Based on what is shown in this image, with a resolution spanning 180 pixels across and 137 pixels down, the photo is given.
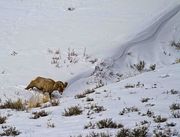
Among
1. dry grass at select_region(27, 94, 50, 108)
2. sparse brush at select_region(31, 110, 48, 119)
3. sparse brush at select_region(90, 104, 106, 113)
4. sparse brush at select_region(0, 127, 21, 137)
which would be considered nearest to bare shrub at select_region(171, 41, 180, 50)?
dry grass at select_region(27, 94, 50, 108)

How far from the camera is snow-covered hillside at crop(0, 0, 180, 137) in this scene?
6656 millimetres

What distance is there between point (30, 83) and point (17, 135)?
4.68 meters

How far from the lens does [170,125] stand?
5750 millimetres

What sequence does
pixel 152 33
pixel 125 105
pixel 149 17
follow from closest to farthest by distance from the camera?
pixel 125 105, pixel 152 33, pixel 149 17

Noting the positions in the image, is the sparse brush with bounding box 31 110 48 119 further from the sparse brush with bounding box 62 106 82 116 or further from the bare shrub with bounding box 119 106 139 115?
the bare shrub with bounding box 119 106 139 115

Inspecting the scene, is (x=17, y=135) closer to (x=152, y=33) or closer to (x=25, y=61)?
(x=25, y=61)

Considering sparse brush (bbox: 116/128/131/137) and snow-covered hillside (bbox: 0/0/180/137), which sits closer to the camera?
sparse brush (bbox: 116/128/131/137)

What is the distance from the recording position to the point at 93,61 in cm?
1261

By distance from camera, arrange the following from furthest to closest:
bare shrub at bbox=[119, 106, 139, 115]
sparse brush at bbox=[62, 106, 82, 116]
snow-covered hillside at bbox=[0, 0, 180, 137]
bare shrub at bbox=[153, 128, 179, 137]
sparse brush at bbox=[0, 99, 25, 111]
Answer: sparse brush at bbox=[0, 99, 25, 111] < sparse brush at bbox=[62, 106, 82, 116] < bare shrub at bbox=[119, 106, 139, 115] < snow-covered hillside at bbox=[0, 0, 180, 137] < bare shrub at bbox=[153, 128, 179, 137]

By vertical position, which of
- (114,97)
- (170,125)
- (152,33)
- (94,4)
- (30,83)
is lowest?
(170,125)

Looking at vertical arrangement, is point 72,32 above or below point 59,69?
above

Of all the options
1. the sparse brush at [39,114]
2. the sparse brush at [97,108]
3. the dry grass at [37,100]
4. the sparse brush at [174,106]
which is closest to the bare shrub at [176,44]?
the dry grass at [37,100]

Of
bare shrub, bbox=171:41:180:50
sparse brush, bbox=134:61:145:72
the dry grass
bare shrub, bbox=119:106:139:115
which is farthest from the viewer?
bare shrub, bbox=171:41:180:50

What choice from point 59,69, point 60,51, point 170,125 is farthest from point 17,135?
point 60,51
